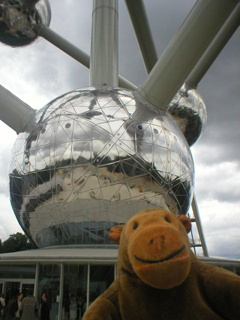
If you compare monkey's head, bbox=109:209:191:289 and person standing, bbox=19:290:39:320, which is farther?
person standing, bbox=19:290:39:320

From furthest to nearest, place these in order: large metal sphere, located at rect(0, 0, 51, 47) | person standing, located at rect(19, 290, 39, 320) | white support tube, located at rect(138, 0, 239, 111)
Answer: large metal sphere, located at rect(0, 0, 51, 47)
white support tube, located at rect(138, 0, 239, 111)
person standing, located at rect(19, 290, 39, 320)

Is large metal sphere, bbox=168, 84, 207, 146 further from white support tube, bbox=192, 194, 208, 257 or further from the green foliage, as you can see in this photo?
the green foliage

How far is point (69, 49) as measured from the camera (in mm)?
13852

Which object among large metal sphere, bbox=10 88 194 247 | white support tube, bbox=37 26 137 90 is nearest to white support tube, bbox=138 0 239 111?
large metal sphere, bbox=10 88 194 247

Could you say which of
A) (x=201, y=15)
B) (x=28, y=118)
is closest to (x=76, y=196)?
(x=28, y=118)

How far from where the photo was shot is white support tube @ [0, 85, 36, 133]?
9.01m

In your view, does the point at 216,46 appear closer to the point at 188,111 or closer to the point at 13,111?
the point at 188,111

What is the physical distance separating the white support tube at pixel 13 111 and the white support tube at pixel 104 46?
2360 mm

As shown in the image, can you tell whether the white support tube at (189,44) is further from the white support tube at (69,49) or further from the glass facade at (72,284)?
the white support tube at (69,49)

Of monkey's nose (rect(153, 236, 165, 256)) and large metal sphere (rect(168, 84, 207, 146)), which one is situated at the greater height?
large metal sphere (rect(168, 84, 207, 146))

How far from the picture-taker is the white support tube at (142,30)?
1116 cm

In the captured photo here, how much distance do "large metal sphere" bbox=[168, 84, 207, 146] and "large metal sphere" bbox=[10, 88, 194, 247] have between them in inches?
205

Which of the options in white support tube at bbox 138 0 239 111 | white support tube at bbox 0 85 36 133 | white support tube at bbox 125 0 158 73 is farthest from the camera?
white support tube at bbox 125 0 158 73

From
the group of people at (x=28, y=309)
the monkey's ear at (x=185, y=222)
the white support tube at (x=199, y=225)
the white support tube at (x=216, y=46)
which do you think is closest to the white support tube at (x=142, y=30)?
the white support tube at (x=216, y=46)
